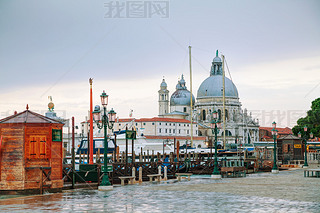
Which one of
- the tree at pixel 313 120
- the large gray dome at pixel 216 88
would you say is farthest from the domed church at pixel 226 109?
the tree at pixel 313 120

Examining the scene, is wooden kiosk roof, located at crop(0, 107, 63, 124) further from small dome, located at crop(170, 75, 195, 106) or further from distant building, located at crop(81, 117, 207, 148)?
small dome, located at crop(170, 75, 195, 106)

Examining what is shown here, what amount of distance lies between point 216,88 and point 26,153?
158m

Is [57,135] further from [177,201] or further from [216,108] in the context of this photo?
[216,108]

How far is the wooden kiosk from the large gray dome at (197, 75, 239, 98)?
510 ft

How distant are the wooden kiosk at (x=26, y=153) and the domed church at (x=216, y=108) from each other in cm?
14654

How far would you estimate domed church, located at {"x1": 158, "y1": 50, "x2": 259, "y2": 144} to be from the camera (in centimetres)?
17212

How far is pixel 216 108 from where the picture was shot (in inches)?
6919

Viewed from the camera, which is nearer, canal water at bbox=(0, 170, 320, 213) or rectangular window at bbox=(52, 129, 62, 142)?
canal water at bbox=(0, 170, 320, 213)

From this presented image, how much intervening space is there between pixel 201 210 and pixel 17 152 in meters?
9.60

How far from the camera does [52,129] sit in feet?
74.0

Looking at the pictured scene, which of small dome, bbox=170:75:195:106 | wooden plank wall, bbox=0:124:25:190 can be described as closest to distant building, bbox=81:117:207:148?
small dome, bbox=170:75:195:106

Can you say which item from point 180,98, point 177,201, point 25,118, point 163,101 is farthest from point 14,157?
point 163,101

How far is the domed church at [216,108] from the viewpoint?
172125mm

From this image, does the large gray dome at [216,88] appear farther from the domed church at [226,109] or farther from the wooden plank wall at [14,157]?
the wooden plank wall at [14,157]
